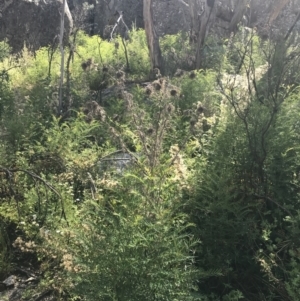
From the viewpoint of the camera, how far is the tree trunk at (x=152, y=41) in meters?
9.03

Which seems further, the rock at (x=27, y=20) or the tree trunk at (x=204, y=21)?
the rock at (x=27, y=20)

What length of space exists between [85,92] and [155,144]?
417cm

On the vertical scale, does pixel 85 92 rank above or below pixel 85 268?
above

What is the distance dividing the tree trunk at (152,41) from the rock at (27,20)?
4.88 meters

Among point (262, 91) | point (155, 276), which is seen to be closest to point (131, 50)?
point (262, 91)

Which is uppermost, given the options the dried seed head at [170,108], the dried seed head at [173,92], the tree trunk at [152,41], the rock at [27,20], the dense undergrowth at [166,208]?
the rock at [27,20]

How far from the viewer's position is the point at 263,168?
12.6 ft

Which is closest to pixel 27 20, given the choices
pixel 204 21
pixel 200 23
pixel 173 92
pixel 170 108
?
pixel 200 23

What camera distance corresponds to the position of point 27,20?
45.1 ft

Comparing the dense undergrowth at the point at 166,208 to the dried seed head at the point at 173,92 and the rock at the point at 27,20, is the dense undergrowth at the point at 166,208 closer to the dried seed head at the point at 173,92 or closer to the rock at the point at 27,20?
the dried seed head at the point at 173,92

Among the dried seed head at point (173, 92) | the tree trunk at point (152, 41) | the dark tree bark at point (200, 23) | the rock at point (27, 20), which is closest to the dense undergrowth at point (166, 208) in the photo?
the dried seed head at point (173, 92)

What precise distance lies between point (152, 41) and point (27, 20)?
612 cm

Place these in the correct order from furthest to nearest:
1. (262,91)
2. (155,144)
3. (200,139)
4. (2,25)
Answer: (2,25), (262,91), (200,139), (155,144)

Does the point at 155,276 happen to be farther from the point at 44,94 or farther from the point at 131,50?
the point at 131,50
